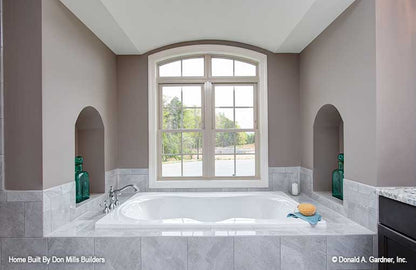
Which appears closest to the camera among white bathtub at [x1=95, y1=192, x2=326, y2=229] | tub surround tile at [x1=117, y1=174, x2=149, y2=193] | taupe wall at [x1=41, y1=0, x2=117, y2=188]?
taupe wall at [x1=41, y1=0, x2=117, y2=188]

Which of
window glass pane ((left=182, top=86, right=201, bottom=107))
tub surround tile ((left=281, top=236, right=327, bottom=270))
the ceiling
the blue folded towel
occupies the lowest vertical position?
tub surround tile ((left=281, top=236, right=327, bottom=270))

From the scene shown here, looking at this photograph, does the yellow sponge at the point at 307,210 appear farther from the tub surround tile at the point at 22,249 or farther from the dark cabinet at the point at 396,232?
the tub surround tile at the point at 22,249

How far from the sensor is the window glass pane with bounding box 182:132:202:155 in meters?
3.57

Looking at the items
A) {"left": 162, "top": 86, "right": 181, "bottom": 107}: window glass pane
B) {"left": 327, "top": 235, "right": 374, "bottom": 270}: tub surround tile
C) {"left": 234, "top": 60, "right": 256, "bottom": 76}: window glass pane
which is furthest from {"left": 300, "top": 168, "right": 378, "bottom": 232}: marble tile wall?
{"left": 162, "top": 86, "right": 181, "bottom": 107}: window glass pane

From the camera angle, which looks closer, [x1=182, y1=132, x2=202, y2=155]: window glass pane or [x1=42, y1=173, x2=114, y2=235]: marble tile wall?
[x1=42, y1=173, x2=114, y2=235]: marble tile wall

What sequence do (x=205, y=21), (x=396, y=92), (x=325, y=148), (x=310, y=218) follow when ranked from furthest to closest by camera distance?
(x=325, y=148) → (x=205, y=21) → (x=310, y=218) → (x=396, y=92)

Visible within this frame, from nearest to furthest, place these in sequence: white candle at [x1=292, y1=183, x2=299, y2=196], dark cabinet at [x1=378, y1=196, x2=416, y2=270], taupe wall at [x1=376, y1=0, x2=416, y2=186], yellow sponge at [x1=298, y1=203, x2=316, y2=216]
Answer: dark cabinet at [x1=378, y1=196, x2=416, y2=270] → taupe wall at [x1=376, y1=0, x2=416, y2=186] → yellow sponge at [x1=298, y1=203, x2=316, y2=216] → white candle at [x1=292, y1=183, x2=299, y2=196]

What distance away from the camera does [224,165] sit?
3572mm

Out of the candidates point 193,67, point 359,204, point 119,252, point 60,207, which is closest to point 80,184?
point 60,207

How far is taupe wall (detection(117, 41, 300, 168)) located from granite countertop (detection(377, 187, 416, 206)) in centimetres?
160

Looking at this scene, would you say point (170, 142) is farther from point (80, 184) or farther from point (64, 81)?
point (64, 81)

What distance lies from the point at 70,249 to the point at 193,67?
2.52m

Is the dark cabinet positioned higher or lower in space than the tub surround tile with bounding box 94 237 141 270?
higher

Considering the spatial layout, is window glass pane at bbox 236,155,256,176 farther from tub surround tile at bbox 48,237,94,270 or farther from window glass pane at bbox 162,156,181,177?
tub surround tile at bbox 48,237,94,270
